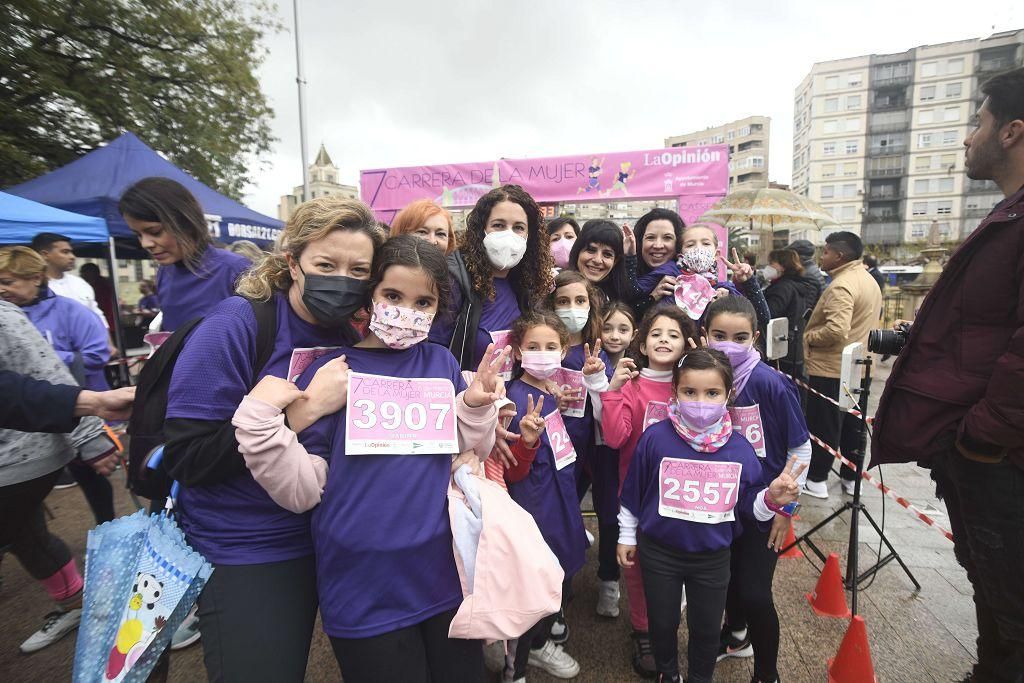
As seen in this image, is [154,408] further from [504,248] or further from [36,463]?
[504,248]

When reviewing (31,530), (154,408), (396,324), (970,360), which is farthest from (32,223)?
(970,360)

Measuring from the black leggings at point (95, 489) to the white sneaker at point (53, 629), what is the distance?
0.64m

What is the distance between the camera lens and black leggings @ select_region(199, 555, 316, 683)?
1.41 meters

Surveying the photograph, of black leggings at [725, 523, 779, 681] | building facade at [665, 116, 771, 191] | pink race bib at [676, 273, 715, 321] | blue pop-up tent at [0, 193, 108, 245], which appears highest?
building facade at [665, 116, 771, 191]

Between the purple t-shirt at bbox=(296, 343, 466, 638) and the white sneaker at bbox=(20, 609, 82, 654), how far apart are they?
2.46 m

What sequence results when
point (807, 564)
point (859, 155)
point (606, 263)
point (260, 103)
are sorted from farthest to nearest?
1. point (859, 155)
2. point (260, 103)
3. point (807, 564)
4. point (606, 263)

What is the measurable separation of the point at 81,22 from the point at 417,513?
1515cm

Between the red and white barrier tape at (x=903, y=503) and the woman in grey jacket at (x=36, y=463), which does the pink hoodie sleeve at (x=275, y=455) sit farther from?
the red and white barrier tape at (x=903, y=503)

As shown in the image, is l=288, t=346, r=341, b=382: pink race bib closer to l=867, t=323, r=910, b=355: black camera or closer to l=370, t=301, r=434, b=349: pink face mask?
l=370, t=301, r=434, b=349: pink face mask

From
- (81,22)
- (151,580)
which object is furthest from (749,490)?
(81,22)

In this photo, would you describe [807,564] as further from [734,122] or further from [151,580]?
[734,122]

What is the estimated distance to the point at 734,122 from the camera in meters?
82.2

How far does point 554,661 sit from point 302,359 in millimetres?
1982

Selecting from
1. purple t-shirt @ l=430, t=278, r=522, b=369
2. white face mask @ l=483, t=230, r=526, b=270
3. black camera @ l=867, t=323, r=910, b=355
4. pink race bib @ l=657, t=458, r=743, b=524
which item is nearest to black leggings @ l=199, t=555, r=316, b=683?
purple t-shirt @ l=430, t=278, r=522, b=369
